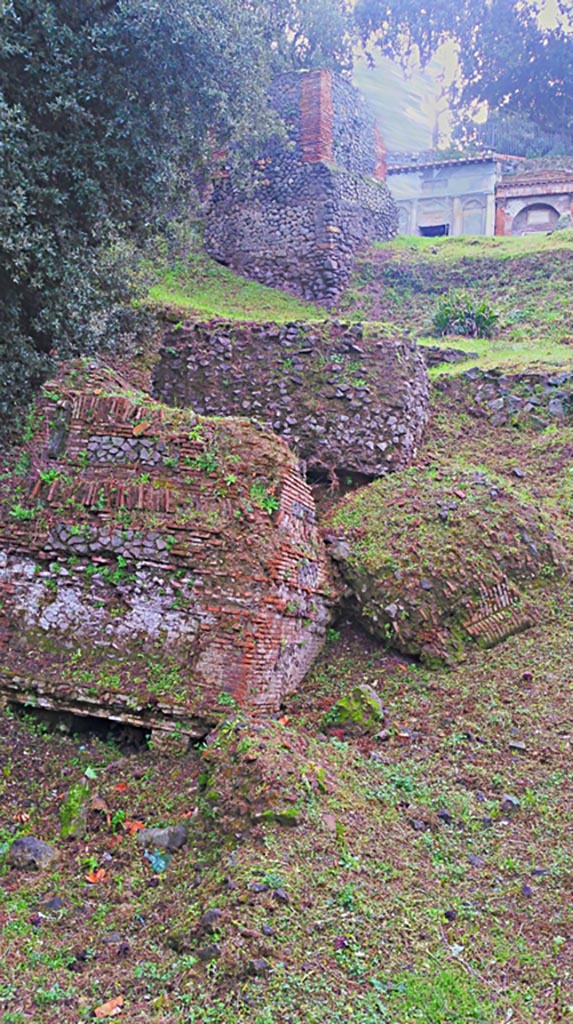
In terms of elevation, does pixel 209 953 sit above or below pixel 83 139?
below

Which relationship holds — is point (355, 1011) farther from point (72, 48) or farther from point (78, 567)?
point (72, 48)

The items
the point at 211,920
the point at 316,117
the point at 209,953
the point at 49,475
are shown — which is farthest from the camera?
the point at 316,117

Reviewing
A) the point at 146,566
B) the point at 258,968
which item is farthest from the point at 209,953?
the point at 146,566

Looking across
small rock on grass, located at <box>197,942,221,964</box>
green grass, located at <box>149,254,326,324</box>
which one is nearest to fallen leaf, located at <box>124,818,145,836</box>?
small rock on grass, located at <box>197,942,221,964</box>

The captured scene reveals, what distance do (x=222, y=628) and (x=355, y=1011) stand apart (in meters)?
3.10

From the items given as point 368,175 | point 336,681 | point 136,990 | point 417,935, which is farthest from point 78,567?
point 368,175

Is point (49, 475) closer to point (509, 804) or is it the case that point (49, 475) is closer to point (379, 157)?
point (509, 804)

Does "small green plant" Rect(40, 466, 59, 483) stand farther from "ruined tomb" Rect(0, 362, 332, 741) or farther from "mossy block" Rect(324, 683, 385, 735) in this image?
"mossy block" Rect(324, 683, 385, 735)

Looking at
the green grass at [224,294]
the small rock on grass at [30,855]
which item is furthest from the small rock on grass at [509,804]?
the green grass at [224,294]

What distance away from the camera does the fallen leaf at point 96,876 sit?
210 inches

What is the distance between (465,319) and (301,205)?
5.46 m

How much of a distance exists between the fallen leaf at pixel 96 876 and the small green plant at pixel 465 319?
42.2 ft

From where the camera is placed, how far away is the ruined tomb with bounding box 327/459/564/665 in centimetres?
804

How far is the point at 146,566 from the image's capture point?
6.75m
